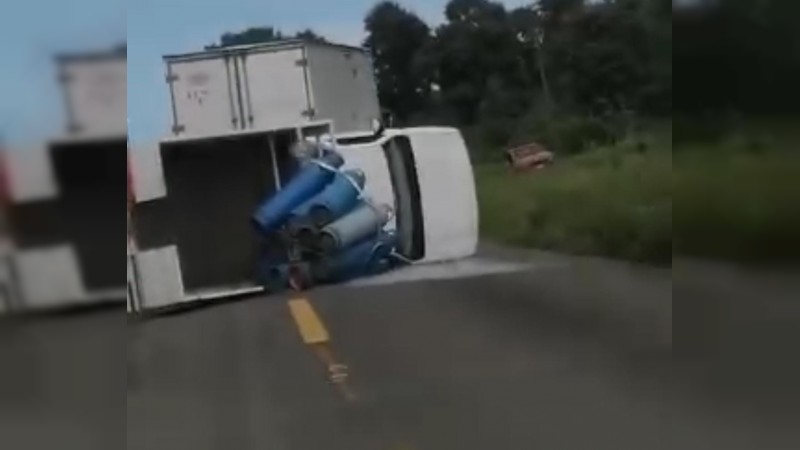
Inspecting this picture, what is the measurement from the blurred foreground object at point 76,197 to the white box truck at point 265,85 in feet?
0.32

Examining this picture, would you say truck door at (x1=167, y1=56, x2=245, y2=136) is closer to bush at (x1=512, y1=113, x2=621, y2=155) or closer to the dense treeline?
the dense treeline

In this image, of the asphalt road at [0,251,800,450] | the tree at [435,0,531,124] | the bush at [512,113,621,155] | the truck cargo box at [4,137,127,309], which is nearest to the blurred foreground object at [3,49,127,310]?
the truck cargo box at [4,137,127,309]

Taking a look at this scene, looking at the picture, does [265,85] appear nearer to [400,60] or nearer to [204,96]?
[204,96]

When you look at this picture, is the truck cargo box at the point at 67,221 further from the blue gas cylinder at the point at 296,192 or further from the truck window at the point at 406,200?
the truck window at the point at 406,200

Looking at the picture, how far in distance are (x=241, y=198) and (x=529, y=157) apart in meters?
0.45

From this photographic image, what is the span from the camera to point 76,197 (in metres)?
2.08

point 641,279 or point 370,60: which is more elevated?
point 370,60

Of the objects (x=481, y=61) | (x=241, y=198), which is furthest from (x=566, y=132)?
(x=241, y=198)

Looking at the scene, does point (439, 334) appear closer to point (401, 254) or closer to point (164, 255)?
point (401, 254)

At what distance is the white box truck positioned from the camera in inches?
81.4

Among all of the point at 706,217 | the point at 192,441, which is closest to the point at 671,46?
the point at 706,217

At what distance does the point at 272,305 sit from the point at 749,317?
741mm

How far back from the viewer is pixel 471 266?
219cm

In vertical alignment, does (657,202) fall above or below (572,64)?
below
